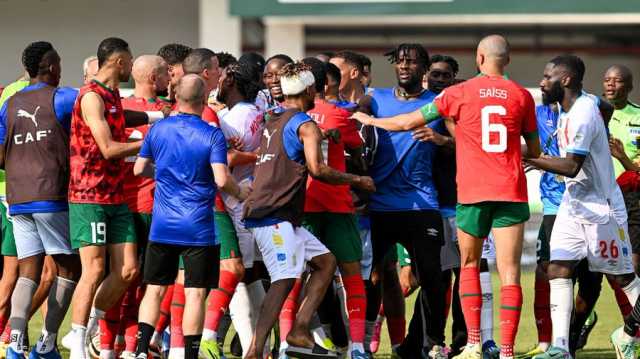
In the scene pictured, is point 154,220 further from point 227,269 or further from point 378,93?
point 378,93

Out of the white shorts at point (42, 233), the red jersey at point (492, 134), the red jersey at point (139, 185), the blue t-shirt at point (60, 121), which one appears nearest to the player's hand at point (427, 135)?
the red jersey at point (492, 134)

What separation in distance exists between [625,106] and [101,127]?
17.4ft

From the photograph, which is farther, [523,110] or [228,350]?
[228,350]

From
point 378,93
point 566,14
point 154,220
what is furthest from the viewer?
point 566,14

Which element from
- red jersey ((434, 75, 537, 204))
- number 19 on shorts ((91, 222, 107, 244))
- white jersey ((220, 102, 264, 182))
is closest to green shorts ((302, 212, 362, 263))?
white jersey ((220, 102, 264, 182))

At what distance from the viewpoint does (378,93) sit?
10875mm

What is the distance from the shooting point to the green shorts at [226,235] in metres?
10.3

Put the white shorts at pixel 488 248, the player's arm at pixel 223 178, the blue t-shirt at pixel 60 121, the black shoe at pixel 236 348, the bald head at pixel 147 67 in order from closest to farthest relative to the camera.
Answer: the player's arm at pixel 223 178
the blue t-shirt at pixel 60 121
the bald head at pixel 147 67
the black shoe at pixel 236 348
the white shorts at pixel 488 248

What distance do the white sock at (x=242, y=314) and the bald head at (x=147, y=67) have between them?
1.74 m

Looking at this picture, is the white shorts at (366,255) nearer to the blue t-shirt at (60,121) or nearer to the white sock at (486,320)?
the white sock at (486,320)

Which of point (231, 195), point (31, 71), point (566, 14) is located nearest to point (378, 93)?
point (231, 195)

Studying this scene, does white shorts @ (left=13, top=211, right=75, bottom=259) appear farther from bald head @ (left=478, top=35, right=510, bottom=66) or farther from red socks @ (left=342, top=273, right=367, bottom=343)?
bald head @ (left=478, top=35, right=510, bottom=66)

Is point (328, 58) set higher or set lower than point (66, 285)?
higher

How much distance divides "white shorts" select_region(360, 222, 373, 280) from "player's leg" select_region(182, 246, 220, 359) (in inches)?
62.5
